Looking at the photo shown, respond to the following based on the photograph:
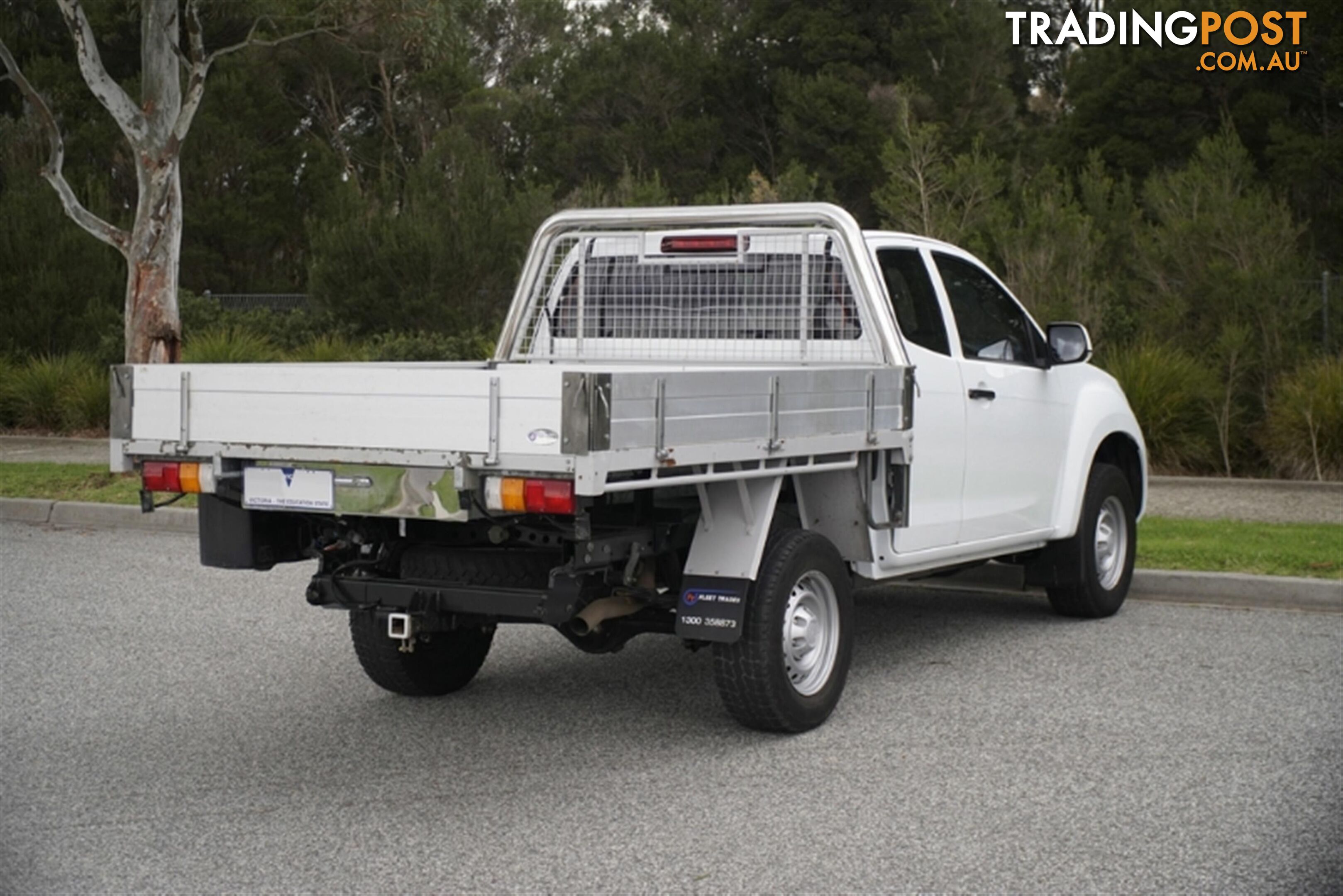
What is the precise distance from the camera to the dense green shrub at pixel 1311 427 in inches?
600

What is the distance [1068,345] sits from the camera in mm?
8953

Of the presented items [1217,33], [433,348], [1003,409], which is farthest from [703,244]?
[1217,33]

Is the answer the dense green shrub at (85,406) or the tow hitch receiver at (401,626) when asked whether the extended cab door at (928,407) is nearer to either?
the tow hitch receiver at (401,626)

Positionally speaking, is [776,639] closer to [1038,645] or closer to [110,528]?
[1038,645]

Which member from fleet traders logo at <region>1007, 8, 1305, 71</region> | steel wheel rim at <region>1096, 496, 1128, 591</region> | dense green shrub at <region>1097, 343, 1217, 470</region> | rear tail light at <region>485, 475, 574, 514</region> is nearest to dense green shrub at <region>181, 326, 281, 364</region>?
dense green shrub at <region>1097, 343, 1217, 470</region>

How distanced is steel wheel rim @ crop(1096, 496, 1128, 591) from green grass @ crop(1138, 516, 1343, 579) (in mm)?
842

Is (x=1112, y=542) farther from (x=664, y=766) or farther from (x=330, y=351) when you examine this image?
(x=330, y=351)

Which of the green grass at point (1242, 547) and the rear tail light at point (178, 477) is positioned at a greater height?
the rear tail light at point (178, 477)

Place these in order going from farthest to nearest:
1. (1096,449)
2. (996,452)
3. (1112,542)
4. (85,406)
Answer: (85,406), (1112,542), (1096,449), (996,452)

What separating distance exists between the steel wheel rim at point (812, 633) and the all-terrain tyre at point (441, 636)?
1.10 metres

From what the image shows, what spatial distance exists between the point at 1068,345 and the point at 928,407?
1.54m

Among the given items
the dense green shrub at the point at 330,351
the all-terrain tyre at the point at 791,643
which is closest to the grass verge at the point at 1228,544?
the all-terrain tyre at the point at 791,643

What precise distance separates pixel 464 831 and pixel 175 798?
3.81ft

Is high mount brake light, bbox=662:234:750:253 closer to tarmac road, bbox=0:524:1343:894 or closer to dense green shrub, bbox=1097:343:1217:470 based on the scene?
tarmac road, bbox=0:524:1343:894
